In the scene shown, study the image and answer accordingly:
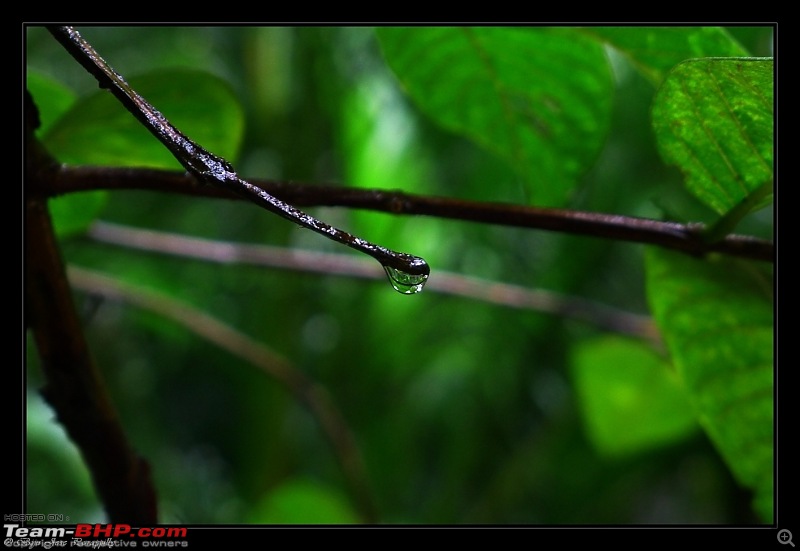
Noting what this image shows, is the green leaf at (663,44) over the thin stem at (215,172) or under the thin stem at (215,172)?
over

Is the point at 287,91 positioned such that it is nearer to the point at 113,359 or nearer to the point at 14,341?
the point at 113,359

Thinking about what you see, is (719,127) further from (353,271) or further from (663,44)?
(353,271)

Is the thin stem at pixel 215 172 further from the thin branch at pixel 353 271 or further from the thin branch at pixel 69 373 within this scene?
the thin branch at pixel 353 271

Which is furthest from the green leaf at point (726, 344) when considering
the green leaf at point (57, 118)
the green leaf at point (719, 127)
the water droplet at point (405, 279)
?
the green leaf at point (57, 118)

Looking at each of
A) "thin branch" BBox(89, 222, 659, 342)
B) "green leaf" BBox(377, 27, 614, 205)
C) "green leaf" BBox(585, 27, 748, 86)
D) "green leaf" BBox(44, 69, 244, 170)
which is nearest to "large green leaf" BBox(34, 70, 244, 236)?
"green leaf" BBox(44, 69, 244, 170)
